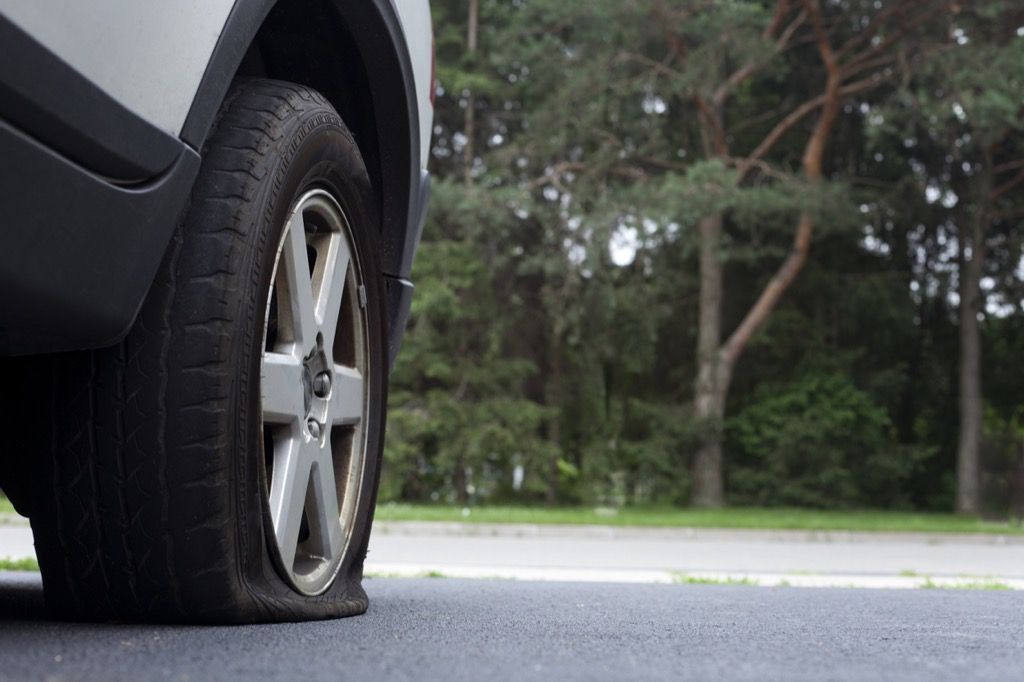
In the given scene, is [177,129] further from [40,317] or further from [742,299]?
[742,299]

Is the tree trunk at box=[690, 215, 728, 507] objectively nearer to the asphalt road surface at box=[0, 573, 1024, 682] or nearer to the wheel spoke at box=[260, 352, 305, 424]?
the asphalt road surface at box=[0, 573, 1024, 682]

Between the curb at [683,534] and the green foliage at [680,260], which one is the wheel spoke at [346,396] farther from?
the green foliage at [680,260]

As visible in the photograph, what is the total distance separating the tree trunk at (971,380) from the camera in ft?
84.8

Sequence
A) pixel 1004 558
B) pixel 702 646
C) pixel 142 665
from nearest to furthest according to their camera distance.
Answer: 1. pixel 142 665
2. pixel 702 646
3. pixel 1004 558

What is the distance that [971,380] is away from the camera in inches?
1051

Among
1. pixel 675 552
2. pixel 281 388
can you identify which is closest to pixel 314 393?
pixel 281 388

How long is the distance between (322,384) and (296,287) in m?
0.23

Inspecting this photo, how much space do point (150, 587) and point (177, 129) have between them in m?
0.68

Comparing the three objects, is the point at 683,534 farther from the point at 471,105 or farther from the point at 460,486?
the point at 471,105

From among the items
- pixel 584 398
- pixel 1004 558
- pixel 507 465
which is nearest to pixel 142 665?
pixel 1004 558

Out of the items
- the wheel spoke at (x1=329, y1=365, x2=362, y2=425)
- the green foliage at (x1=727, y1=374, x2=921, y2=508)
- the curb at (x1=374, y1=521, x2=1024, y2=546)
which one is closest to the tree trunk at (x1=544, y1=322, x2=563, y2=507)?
the green foliage at (x1=727, y1=374, x2=921, y2=508)

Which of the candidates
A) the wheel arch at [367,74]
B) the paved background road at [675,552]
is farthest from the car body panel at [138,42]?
the paved background road at [675,552]

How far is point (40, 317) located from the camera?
1.65 m

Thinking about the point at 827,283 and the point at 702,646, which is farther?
the point at 827,283
